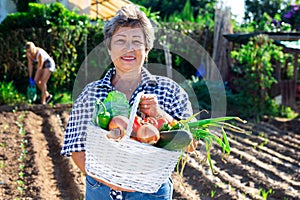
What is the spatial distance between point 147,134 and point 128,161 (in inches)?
3.8

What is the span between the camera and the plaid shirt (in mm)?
1843

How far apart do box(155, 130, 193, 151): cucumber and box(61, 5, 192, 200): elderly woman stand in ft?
0.94

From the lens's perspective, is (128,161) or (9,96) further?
(9,96)

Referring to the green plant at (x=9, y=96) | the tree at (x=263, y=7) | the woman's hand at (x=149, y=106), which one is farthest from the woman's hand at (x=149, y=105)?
the tree at (x=263, y=7)

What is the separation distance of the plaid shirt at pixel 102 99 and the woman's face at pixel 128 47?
0.33ft

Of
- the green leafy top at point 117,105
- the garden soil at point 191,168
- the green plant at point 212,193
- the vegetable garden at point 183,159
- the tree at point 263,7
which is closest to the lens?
the green leafy top at point 117,105

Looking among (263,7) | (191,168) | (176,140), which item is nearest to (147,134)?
(176,140)

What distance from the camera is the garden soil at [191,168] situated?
4.44 m

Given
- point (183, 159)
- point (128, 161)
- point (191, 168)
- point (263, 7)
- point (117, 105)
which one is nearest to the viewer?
point (128, 161)

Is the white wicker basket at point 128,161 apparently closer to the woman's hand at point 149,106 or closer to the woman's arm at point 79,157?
the woman's hand at point 149,106

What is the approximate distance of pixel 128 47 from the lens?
182cm

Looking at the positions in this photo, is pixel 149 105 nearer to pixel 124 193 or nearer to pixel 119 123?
pixel 119 123

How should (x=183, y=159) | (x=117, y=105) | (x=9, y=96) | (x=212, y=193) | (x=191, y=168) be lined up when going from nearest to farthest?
(x=117, y=105), (x=183, y=159), (x=212, y=193), (x=191, y=168), (x=9, y=96)

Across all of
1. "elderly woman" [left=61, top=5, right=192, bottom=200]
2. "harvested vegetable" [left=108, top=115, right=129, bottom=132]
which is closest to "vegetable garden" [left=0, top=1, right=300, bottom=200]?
"elderly woman" [left=61, top=5, right=192, bottom=200]
